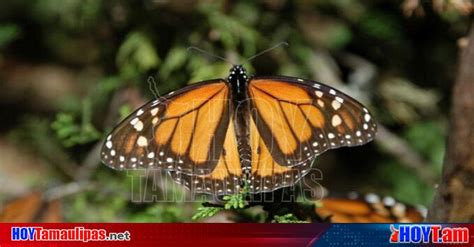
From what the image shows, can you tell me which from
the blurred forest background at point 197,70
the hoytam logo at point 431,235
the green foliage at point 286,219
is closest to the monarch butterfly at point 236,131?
the green foliage at point 286,219

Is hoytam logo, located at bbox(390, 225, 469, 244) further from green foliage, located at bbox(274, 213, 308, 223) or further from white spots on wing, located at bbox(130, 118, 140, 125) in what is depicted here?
white spots on wing, located at bbox(130, 118, 140, 125)

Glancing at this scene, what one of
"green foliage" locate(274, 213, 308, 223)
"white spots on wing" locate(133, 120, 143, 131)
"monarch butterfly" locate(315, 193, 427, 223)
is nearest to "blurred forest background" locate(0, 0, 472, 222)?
"monarch butterfly" locate(315, 193, 427, 223)

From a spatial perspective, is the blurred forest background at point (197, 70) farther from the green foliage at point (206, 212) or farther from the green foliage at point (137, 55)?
the green foliage at point (206, 212)

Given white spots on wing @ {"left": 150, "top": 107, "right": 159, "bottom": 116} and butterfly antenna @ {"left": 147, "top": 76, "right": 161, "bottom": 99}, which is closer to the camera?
white spots on wing @ {"left": 150, "top": 107, "right": 159, "bottom": 116}

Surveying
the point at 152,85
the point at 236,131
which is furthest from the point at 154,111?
the point at 152,85

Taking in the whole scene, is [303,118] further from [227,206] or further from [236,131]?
[227,206]

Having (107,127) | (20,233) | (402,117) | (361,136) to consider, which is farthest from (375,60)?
(20,233)

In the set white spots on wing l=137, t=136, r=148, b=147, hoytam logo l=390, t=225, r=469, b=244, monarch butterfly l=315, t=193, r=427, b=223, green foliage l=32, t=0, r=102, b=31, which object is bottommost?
hoytam logo l=390, t=225, r=469, b=244
